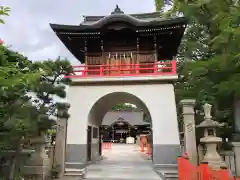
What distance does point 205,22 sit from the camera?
10281mm

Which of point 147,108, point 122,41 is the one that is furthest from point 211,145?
point 122,41

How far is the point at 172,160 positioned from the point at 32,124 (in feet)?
22.5

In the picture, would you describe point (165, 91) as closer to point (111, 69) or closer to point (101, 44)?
point (111, 69)

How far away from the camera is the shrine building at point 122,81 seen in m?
11.8

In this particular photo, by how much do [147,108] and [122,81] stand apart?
6.07ft


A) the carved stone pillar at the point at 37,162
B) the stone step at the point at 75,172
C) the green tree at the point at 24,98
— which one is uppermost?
the green tree at the point at 24,98

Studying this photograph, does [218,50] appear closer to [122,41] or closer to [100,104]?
[122,41]

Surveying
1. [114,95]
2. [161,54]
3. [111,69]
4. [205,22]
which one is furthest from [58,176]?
[161,54]

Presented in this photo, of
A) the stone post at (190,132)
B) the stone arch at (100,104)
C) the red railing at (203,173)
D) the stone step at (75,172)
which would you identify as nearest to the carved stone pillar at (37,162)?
the stone step at (75,172)

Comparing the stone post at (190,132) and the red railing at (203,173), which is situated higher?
the stone post at (190,132)

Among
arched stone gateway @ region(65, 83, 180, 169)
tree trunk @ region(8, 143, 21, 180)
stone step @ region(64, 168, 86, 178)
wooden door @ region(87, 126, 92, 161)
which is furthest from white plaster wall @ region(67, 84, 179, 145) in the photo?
tree trunk @ region(8, 143, 21, 180)

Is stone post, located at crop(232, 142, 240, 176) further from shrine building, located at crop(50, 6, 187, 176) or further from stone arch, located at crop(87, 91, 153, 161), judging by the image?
stone arch, located at crop(87, 91, 153, 161)

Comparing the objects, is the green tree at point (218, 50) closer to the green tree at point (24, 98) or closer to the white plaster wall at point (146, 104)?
the white plaster wall at point (146, 104)

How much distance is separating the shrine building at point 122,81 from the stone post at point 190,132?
2.67m
